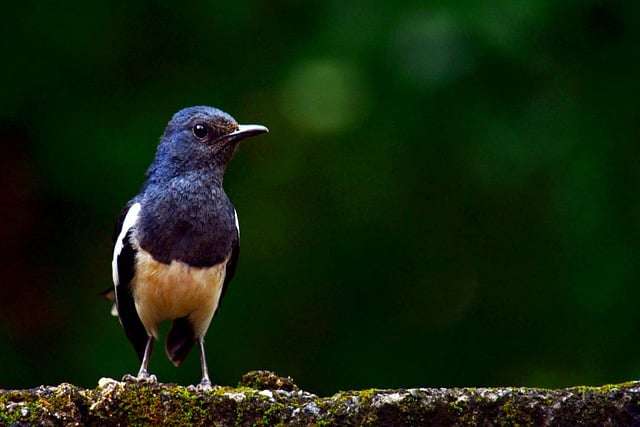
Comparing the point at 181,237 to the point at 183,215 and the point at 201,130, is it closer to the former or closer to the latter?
the point at 183,215

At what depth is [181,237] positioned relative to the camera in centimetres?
471

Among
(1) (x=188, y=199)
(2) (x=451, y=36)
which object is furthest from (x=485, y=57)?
(1) (x=188, y=199)

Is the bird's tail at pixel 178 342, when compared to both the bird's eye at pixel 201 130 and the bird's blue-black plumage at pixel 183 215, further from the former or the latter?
the bird's eye at pixel 201 130

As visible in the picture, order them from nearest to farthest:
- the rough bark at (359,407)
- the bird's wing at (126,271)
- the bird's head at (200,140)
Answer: the rough bark at (359,407) < the bird's wing at (126,271) < the bird's head at (200,140)

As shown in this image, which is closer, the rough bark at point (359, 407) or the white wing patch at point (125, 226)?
the rough bark at point (359, 407)

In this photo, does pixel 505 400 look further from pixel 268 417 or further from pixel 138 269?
pixel 138 269

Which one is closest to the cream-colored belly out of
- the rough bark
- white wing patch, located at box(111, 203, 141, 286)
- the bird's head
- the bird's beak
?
white wing patch, located at box(111, 203, 141, 286)

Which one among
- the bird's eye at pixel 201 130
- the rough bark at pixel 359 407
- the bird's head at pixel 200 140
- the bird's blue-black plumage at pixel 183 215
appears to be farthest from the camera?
Answer: the bird's eye at pixel 201 130

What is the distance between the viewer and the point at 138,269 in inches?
189

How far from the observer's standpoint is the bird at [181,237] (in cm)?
473

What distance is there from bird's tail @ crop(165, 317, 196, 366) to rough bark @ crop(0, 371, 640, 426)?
2.63 metres

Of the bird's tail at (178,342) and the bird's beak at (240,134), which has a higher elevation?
the bird's beak at (240,134)

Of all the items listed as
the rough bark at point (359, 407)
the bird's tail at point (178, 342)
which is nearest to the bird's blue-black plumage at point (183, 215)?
the bird's tail at point (178, 342)

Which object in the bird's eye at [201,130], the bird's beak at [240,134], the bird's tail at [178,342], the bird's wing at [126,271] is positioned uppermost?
the bird's eye at [201,130]
